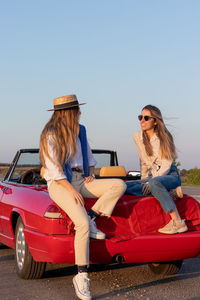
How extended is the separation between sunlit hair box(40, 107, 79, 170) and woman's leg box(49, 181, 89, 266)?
34 centimetres

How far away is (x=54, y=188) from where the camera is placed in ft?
16.5

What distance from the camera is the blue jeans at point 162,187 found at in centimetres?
523

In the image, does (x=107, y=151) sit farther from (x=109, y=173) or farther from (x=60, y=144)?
(x=60, y=144)

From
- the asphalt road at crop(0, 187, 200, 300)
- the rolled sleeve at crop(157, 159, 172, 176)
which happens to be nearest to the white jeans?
the asphalt road at crop(0, 187, 200, 300)

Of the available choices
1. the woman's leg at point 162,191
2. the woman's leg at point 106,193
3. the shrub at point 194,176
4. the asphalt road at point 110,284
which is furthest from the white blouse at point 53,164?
the shrub at point 194,176

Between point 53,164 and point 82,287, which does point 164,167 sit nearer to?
point 53,164

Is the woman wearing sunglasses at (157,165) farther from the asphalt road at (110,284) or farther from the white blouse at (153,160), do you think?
the asphalt road at (110,284)

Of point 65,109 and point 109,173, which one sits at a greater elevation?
point 65,109

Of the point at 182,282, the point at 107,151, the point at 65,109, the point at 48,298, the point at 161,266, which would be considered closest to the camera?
the point at 48,298

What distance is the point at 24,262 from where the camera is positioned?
18.2ft

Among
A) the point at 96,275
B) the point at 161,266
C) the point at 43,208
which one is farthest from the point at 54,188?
the point at 161,266

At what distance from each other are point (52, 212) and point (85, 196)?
42cm

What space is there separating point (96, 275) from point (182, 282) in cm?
102

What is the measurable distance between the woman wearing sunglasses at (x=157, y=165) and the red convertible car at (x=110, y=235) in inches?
5.3
